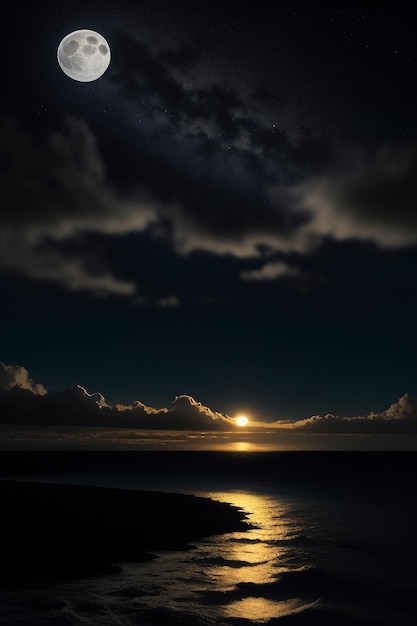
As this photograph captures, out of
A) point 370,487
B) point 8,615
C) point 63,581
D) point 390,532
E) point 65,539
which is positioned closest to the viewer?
point 8,615

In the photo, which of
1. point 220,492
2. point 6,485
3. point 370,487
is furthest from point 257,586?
point 370,487

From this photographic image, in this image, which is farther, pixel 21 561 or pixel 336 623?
pixel 21 561

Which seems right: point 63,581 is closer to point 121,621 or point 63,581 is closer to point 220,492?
point 121,621

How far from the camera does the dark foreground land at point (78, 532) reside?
113 feet

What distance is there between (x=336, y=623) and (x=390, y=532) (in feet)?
112

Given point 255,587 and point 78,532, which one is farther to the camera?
point 78,532

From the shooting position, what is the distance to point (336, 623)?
28219 millimetres

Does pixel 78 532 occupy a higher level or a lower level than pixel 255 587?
higher

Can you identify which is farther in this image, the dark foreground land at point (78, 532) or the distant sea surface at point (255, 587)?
the dark foreground land at point (78, 532)

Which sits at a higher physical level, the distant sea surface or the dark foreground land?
the dark foreground land

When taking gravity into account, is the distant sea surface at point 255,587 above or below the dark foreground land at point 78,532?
below

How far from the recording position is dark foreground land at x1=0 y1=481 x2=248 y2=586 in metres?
34.5

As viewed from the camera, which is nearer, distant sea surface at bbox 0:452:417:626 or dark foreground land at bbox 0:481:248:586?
distant sea surface at bbox 0:452:417:626

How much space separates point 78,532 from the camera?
3916cm
